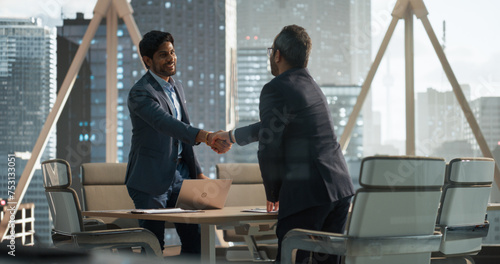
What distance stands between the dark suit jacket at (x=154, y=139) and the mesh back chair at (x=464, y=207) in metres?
1.13

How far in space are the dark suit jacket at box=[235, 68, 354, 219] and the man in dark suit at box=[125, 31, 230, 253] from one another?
0.68m

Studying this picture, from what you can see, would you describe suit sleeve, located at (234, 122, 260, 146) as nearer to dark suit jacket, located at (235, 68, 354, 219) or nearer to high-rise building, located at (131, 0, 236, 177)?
high-rise building, located at (131, 0, 236, 177)

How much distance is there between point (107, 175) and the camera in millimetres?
3266

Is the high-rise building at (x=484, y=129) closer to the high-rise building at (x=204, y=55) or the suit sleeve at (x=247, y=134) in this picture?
the high-rise building at (x=204, y=55)

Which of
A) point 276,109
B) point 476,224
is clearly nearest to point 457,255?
point 476,224

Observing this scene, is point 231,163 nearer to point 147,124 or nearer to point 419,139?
point 147,124

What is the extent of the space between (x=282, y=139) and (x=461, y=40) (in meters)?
2.54

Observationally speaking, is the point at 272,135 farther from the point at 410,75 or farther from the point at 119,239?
the point at 410,75

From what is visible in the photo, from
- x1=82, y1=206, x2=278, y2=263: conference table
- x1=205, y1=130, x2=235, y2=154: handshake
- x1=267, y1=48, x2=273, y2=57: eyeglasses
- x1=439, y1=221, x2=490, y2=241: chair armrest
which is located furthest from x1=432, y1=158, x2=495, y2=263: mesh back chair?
x1=205, y1=130, x2=235, y2=154: handshake

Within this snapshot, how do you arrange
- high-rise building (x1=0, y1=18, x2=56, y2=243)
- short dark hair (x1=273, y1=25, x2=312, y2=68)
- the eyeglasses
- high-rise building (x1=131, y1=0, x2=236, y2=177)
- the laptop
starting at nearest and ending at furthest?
short dark hair (x1=273, y1=25, x2=312, y2=68) → the eyeglasses → the laptop → high-rise building (x1=131, y1=0, x2=236, y2=177) → high-rise building (x1=0, y1=18, x2=56, y2=243)

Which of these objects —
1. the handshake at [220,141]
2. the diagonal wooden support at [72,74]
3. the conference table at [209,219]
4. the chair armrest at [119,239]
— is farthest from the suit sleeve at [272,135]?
the diagonal wooden support at [72,74]

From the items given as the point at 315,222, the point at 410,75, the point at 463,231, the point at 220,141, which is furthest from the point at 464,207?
the point at 410,75

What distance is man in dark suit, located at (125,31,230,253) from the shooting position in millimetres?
2354

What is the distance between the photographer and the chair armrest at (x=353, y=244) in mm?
1479
